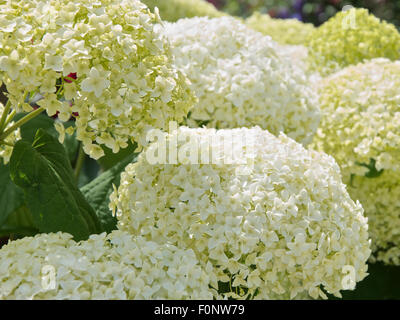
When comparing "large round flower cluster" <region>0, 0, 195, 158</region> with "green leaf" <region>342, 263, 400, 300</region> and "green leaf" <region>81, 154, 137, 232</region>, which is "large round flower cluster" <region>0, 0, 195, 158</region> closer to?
"green leaf" <region>81, 154, 137, 232</region>

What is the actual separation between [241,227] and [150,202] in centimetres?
18

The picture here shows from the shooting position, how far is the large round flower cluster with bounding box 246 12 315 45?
231 centimetres

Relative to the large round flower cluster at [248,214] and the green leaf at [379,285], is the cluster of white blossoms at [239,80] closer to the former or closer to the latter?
the large round flower cluster at [248,214]

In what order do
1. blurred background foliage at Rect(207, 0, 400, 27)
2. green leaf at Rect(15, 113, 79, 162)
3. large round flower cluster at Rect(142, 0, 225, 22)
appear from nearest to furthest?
green leaf at Rect(15, 113, 79, 162), large round flower cluster at Rect(142, 0, 225, 22), blurred background foliage at Rect(207, 0, 400, 27)

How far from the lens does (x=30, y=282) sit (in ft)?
2.77

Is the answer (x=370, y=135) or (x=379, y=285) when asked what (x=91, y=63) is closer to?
(x=370, y=135)

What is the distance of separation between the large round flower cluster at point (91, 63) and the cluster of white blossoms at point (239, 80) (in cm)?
31

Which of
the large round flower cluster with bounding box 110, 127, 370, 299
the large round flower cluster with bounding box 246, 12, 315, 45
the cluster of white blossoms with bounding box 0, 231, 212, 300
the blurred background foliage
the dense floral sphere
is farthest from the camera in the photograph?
the blurred background foliage

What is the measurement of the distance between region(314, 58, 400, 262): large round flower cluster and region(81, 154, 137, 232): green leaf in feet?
1.83

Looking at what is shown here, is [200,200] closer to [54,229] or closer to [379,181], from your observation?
[54,229]

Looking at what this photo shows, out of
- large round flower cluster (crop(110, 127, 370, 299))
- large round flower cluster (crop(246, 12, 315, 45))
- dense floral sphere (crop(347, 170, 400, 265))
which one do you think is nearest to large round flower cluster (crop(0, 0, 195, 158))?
large round flower cluster (crop(110, 127, 370, 299))

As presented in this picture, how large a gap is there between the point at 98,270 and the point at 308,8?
508 cm

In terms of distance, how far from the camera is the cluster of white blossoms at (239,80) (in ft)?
4.40

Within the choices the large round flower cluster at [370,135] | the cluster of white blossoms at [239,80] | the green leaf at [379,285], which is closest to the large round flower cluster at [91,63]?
the cluster of white blossoms at [239,80]
